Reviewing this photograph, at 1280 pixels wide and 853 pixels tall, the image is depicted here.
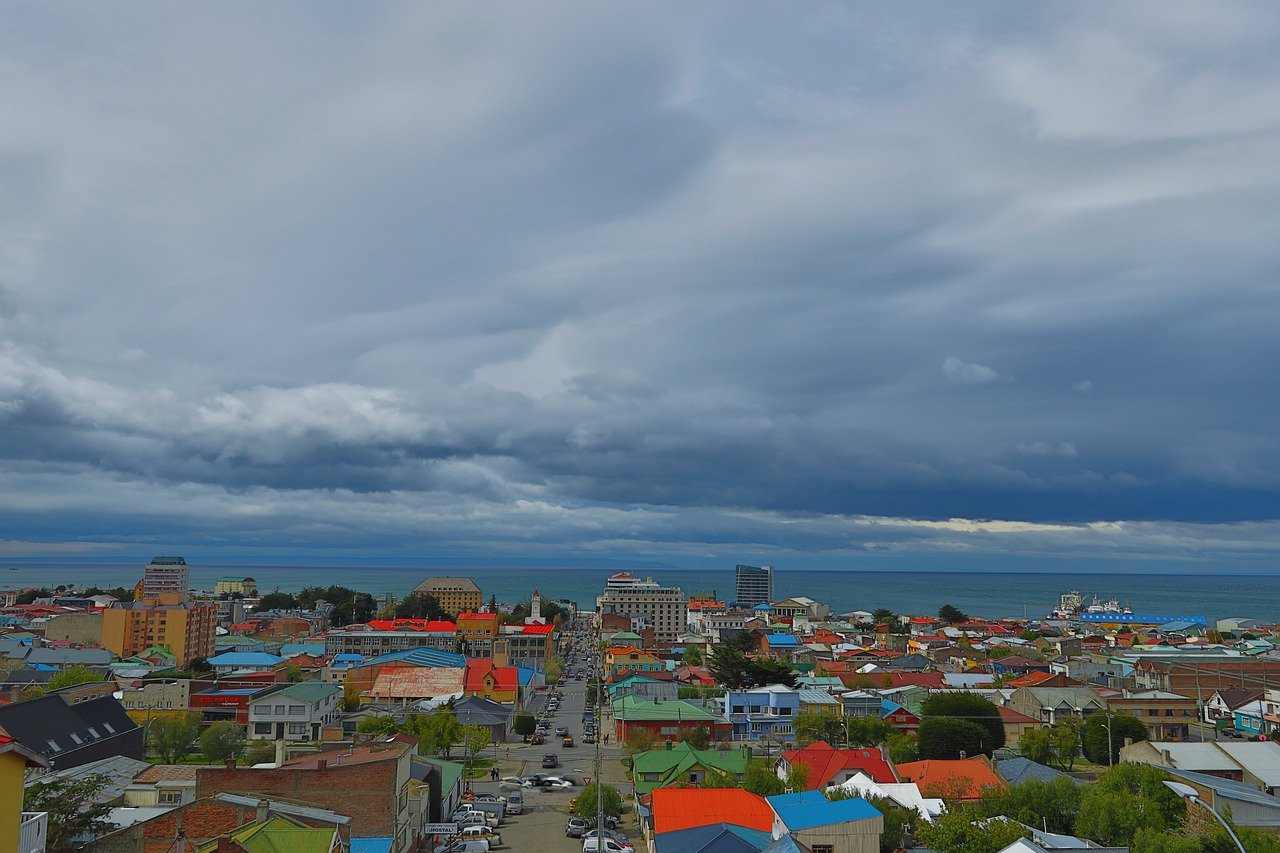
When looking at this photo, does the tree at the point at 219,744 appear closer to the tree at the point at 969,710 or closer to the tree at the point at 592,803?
the tree at the point at 592,803

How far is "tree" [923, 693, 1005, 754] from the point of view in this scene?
48.6 meters

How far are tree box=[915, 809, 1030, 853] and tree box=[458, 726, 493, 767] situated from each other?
86.7 ft

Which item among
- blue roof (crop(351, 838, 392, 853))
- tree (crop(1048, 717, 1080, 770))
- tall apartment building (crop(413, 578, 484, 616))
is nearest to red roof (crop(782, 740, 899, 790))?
tree (crop(1048, 717, 1080, 770))

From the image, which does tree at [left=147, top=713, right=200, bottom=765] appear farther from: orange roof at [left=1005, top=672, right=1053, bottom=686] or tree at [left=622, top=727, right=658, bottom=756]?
orange roof at [left=1005, top=672, right=1053, bottom=686]

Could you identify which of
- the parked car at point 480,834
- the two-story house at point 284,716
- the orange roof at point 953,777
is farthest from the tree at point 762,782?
the two-story house at point 284,716

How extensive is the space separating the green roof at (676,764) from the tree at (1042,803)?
38.6 ft

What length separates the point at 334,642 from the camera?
9725 cm

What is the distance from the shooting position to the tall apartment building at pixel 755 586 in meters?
195

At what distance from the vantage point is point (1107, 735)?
44844 millimetres

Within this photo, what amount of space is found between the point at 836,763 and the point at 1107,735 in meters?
17.2

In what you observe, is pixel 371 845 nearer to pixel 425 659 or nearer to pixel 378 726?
pixel 378 726

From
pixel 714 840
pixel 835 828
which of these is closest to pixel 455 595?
pixel 714 840

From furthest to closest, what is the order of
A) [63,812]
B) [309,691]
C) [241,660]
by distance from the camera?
[241,660], [309,691], [63,812]

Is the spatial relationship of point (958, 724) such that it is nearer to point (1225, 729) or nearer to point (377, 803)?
point (1225, 729)
